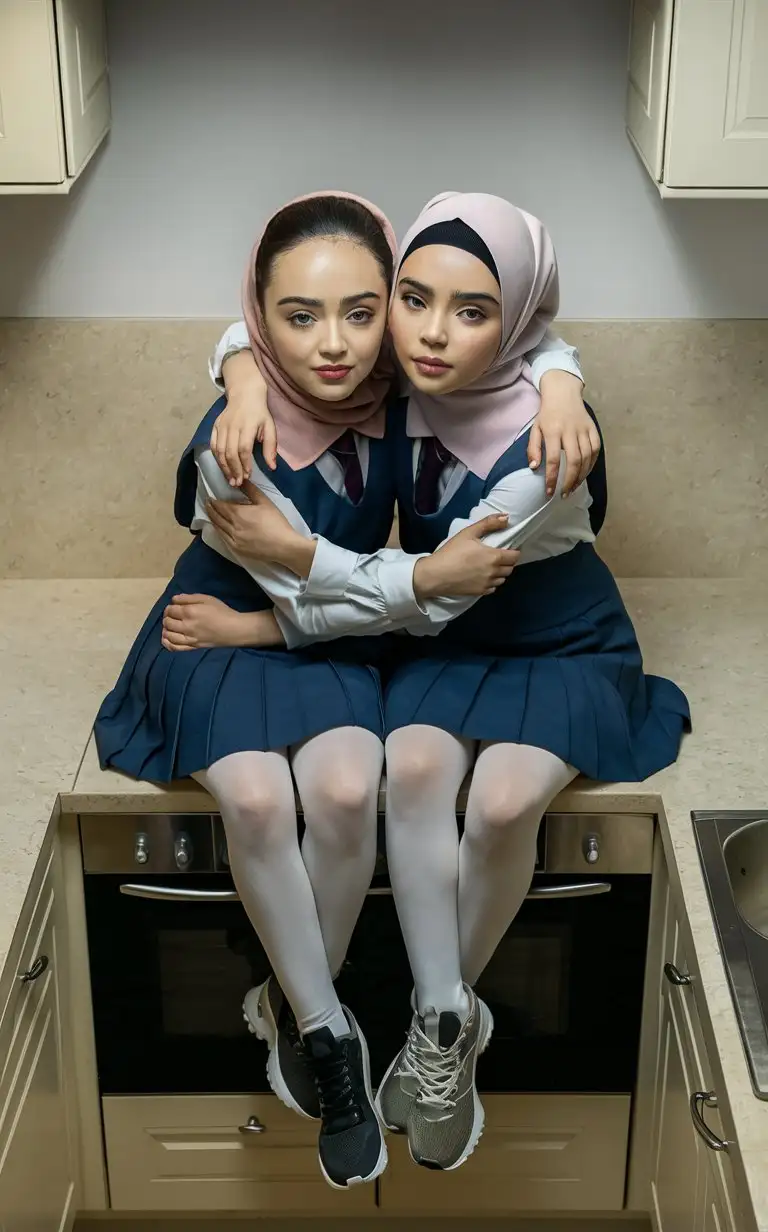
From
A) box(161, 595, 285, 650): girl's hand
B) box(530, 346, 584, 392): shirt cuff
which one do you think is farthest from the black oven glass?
box(530, 346, 584, 392): shirt cuff

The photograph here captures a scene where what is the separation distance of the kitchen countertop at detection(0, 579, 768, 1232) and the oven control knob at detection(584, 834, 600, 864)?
0.04m

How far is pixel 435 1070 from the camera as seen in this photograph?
1.66 metres

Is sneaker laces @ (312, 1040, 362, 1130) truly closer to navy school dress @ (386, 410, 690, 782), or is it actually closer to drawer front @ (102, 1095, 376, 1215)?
drawer front @ (102, 1095, 376, 1215)

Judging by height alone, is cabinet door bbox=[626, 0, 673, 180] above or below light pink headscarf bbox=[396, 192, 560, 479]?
above

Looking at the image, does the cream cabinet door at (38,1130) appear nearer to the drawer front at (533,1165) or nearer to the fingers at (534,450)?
the drawer front at (533,1165)

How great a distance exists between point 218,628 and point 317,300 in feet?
1.35

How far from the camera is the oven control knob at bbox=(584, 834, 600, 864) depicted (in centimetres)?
175

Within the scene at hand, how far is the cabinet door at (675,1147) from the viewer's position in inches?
63.6

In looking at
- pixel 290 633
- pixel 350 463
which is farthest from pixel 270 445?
pixel 290 633

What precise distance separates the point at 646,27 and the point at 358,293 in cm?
56

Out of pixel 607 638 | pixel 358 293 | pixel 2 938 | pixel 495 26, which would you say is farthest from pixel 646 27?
pixel 2 938

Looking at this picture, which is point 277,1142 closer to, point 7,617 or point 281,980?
point 281,980

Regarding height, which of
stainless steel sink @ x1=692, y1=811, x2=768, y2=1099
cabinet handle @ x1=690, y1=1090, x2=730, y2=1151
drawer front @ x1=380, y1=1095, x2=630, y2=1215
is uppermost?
stainless steel sink @ x1=692, y1=811, x2=768, y2=1099

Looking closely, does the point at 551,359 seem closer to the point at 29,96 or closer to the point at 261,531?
the point at 261,531
